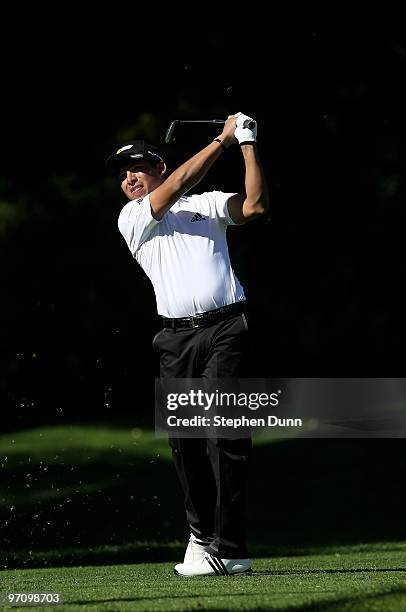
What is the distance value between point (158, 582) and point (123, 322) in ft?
49.5

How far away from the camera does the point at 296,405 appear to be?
826 inches

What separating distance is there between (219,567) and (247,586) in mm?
768

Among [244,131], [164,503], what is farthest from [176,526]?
[244,131]

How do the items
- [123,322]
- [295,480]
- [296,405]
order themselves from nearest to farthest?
[295,480]
[296,405]
[123,322]

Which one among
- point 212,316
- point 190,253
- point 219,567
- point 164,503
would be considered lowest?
point 164,503

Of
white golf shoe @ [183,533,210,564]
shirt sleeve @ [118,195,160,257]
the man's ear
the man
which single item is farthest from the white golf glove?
white golf shoe @ [183,533,210,564]

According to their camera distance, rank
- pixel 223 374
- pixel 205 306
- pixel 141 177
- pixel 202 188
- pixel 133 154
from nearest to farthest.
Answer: pixel 223 374, pixel 205 306, pixel 133 154, pixel 141 177, pixel 202 188

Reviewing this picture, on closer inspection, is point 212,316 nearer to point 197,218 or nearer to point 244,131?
point 197,218

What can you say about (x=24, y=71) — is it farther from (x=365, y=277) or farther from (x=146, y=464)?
(x=146, y=464)

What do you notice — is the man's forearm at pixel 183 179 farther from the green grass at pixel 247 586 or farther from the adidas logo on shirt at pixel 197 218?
the green grass at pixel 247 586

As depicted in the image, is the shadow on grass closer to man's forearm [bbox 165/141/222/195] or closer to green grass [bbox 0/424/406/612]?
green grass [bbox 0/424/406/612]

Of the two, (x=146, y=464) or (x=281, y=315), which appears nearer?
(x=146, y=464)

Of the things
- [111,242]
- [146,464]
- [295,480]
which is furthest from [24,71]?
[295,480]

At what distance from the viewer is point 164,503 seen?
1269 cm
